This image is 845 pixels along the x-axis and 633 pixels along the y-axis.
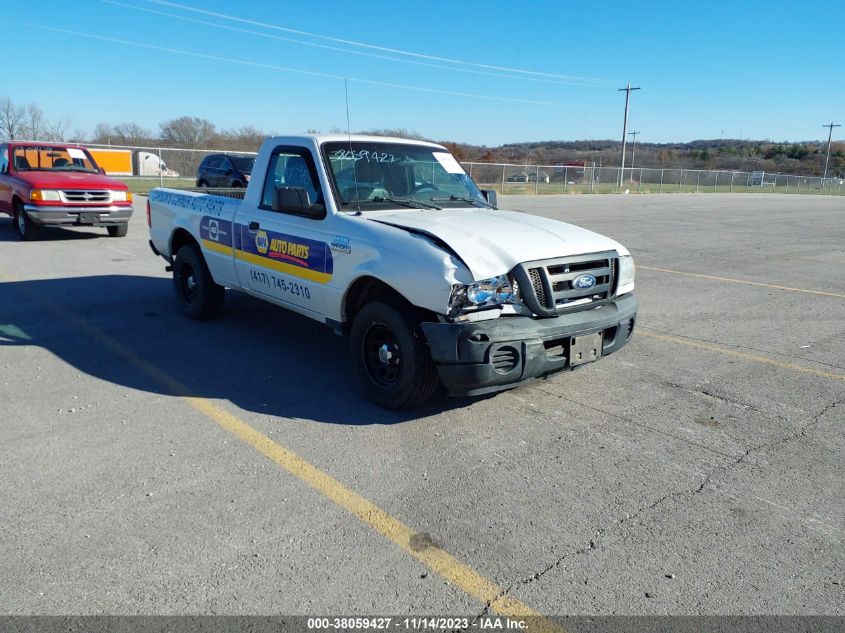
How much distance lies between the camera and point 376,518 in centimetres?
345

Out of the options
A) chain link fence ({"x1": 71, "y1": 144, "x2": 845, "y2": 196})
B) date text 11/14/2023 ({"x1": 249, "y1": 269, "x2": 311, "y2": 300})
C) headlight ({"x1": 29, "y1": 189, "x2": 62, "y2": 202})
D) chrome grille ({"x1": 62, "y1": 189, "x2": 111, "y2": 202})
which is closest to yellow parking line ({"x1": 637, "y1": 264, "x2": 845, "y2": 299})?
date text 11/14/2023 ({"x1": 249, "y1": 269, "x2": 311, "y2": 300})

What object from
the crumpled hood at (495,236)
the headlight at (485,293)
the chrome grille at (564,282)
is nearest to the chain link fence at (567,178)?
the crumpled hood at (495,236)

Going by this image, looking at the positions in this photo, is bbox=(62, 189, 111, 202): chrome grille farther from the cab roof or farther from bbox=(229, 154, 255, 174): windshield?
bbox=(229, 154, 255, 174): windshield

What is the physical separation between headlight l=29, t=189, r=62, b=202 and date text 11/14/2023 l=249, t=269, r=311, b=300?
329 inches

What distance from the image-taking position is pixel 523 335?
170 inches

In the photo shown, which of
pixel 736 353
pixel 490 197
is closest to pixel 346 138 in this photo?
pixel 490 197

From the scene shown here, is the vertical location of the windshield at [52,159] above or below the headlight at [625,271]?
above

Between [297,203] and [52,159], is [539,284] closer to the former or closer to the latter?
[297,203]

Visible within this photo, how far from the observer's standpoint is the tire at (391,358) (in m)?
4.54

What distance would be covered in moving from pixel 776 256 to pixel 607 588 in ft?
41.7

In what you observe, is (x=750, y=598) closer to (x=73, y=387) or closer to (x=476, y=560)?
(x=476, y=560)

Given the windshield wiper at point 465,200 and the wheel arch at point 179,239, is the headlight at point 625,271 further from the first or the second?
the wheel arch at point 179,239

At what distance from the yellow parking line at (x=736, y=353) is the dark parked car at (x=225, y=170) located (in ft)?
53.6

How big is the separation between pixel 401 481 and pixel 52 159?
42.4ft
